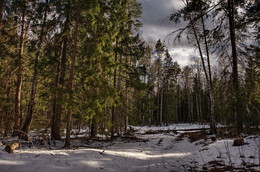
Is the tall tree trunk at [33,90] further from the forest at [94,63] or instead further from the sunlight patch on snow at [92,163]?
the sunlight patch on snow at [92,163]

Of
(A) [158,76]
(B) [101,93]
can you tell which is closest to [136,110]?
(B) [101,93]

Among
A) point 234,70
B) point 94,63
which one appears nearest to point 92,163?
point 94,63

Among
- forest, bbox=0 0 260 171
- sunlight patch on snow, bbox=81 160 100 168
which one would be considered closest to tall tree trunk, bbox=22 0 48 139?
forest, bbox=0 0 260 171

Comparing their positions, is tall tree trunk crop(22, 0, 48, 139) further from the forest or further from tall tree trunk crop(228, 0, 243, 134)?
tall tree trunk crop(228, 0, 243, 134)

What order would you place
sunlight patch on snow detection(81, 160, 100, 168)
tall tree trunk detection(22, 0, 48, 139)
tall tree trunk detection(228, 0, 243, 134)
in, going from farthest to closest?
1. tall tree trunk detection(22, 0, 48, 139)
2. tall tree trunk detection(228, 0, 243, 134)
3. sunlight patch on snow detection(81, 160, 100, 168)

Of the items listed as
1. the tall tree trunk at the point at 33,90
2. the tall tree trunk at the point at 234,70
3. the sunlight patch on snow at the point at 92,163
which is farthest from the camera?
the tall tree trunk at the point at 33,90

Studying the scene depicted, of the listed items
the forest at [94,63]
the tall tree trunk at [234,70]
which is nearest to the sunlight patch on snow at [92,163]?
the forest at [94,63]

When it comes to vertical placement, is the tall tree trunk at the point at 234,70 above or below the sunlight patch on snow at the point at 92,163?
above

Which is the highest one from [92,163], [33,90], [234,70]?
[234,70]

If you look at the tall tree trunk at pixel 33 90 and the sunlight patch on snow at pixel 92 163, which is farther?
the tall tree trunk at pixel 33 90

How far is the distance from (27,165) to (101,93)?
387cm

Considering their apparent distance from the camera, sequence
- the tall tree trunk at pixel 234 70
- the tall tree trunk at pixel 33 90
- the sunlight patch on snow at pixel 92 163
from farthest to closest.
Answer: the tall tree trunk at pixel 33 90, the tall tree trunk at pixel 234 70, the sunlight patch on snow at pixel 92 163

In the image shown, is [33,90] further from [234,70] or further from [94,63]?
[234,70]

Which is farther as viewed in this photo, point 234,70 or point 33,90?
point 33,90
